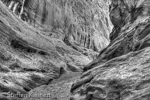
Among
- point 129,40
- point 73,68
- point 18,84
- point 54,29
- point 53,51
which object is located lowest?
point 18,84

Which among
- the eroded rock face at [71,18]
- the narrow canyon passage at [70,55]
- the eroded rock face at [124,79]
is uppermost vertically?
the eroded rock face at [71,18]

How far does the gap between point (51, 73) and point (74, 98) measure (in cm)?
1911

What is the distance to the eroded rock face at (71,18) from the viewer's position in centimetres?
5941

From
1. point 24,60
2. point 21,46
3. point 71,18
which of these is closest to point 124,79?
point 24,60

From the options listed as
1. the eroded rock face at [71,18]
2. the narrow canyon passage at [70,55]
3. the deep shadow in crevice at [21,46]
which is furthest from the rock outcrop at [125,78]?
the eroded rock face at [71,18]

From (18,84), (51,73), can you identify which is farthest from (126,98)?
(51,73)

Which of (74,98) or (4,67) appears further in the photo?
(4,67)

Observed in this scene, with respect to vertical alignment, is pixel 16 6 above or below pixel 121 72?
above

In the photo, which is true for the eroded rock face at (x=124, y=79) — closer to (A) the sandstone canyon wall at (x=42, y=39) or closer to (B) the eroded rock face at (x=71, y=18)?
(A) the sandstone canyon wall at (x=42, y=39)

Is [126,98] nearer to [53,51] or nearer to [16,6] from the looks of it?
[53,51]

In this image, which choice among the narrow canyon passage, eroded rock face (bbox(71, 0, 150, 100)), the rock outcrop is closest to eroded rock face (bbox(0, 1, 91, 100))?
the narrow canyon passage

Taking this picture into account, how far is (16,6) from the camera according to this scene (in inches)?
2215

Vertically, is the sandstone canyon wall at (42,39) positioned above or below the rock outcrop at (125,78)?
above

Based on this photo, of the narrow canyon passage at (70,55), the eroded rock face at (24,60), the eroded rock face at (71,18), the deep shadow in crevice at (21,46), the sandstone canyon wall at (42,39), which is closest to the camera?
the narrow canyon passage at (70,55)
